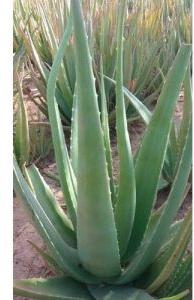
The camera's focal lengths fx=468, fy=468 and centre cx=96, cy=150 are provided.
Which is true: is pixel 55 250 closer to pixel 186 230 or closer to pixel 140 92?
pixel 186 230

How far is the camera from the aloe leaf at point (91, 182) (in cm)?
58

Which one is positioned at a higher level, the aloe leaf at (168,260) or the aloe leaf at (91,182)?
the aloe leaf at (91,182)

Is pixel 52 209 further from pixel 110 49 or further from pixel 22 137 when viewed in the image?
pixel 110 49

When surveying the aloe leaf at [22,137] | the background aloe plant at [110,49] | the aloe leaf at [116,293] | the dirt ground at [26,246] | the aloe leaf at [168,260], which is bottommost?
the dirt ground at [26,246]

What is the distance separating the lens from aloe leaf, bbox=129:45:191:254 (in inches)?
28.0

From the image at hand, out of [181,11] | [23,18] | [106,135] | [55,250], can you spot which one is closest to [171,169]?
[106,135]

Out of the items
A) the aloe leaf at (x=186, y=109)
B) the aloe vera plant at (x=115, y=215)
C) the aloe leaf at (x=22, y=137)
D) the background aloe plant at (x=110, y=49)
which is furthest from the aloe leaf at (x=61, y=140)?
the background aloe plant at (x=110, y=49)

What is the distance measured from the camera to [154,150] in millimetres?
819

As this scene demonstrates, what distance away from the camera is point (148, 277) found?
878 mm

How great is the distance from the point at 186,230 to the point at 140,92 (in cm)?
144

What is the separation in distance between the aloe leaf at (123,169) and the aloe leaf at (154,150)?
0.13 feet

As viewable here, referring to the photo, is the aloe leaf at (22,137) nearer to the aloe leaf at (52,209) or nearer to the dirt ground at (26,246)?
the dirt ground at (26,246)

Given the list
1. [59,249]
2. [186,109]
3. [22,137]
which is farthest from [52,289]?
[22,137]

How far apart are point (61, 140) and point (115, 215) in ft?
0.55
